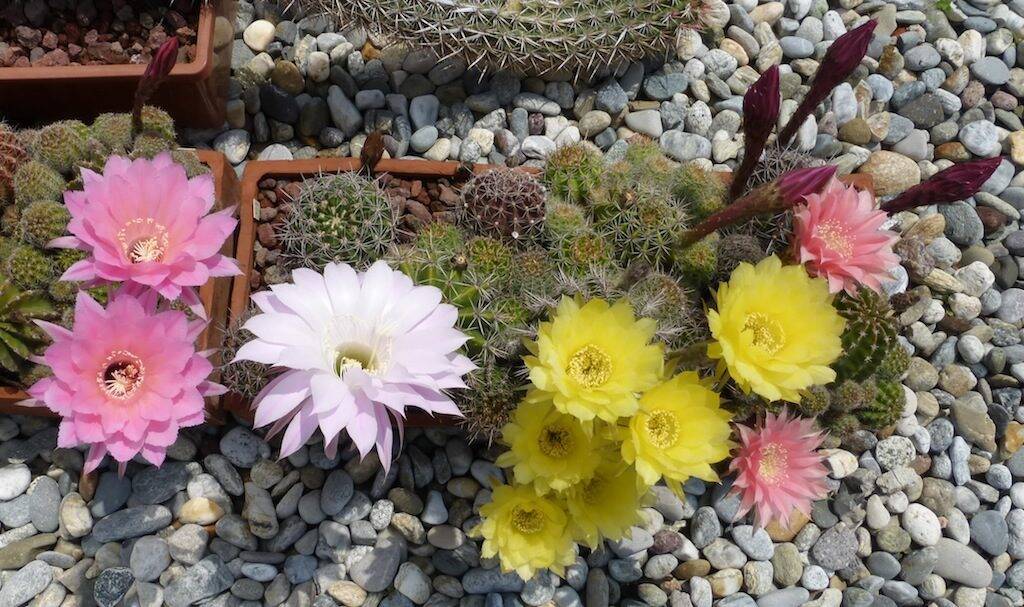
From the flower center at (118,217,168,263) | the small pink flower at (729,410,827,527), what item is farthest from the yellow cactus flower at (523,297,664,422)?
the flower center at (118,217,168,263)

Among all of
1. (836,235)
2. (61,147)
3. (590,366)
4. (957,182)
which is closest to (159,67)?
(61,147)

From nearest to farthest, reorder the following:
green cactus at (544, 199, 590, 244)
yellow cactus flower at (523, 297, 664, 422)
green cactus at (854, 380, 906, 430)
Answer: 1. yellow cactus flower at (523, 297, 664, 422)
2. green cactus at (544, 199, 590, 244)
3. green cactus at (854, 380, 906, 430)

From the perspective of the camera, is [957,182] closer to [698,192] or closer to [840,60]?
[840,60]

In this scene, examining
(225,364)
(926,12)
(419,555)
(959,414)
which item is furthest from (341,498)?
(926,12)

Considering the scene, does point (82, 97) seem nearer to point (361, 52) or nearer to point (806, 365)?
point (361, 52)

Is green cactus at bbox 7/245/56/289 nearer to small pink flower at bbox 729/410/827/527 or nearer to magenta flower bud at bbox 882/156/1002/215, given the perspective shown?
small pink flower at bbox 729/410/827/527

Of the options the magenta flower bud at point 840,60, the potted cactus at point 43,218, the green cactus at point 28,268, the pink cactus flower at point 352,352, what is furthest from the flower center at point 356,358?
the magenta flower bud at point 840,60
